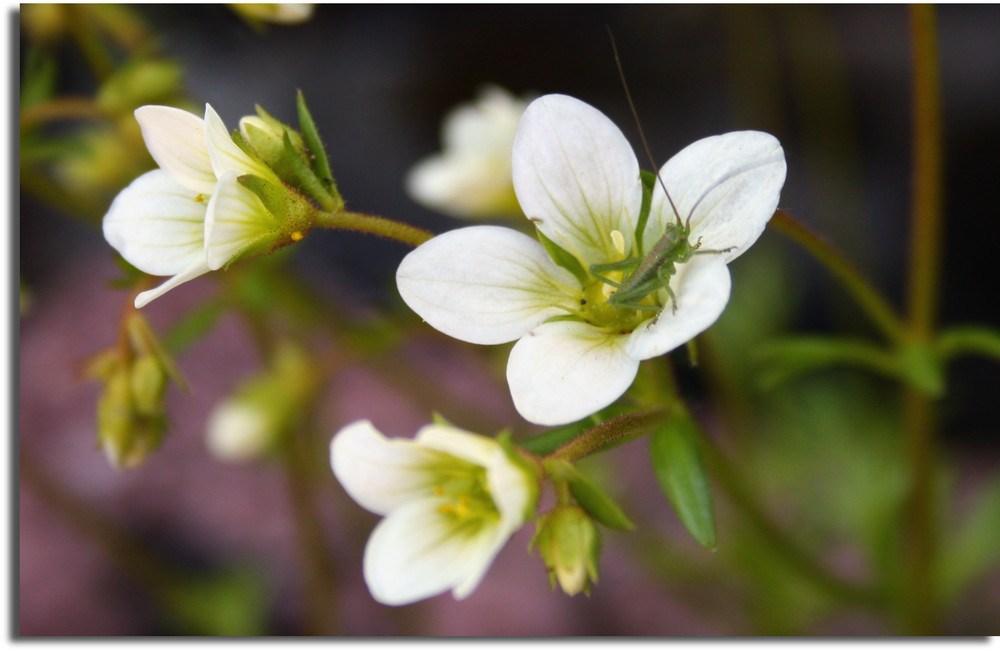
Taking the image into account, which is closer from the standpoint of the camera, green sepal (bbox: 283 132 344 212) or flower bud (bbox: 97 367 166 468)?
green sepal (bbox: 283 132 344 212)

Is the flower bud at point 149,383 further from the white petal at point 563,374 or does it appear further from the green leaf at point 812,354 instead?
the green leaf at point 812,354

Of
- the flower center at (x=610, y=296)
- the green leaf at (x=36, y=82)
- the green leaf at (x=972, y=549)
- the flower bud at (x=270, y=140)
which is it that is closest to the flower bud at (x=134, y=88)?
the green leaf at (x=36, y=82)

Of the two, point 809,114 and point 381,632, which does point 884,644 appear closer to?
point 381,632

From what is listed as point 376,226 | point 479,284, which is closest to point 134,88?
point 376,226

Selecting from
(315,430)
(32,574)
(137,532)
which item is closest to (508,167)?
(315,430)

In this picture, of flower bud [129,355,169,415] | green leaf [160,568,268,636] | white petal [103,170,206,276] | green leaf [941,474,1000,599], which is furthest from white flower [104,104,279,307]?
green leaf [941,474,1000,599]

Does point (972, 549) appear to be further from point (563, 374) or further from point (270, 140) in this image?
point (270, 140)

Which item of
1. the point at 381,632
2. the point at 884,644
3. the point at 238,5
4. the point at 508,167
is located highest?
the point at 238,5

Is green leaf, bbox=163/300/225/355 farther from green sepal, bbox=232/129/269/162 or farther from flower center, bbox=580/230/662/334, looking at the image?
flower center, bbox=580/230/662/334
